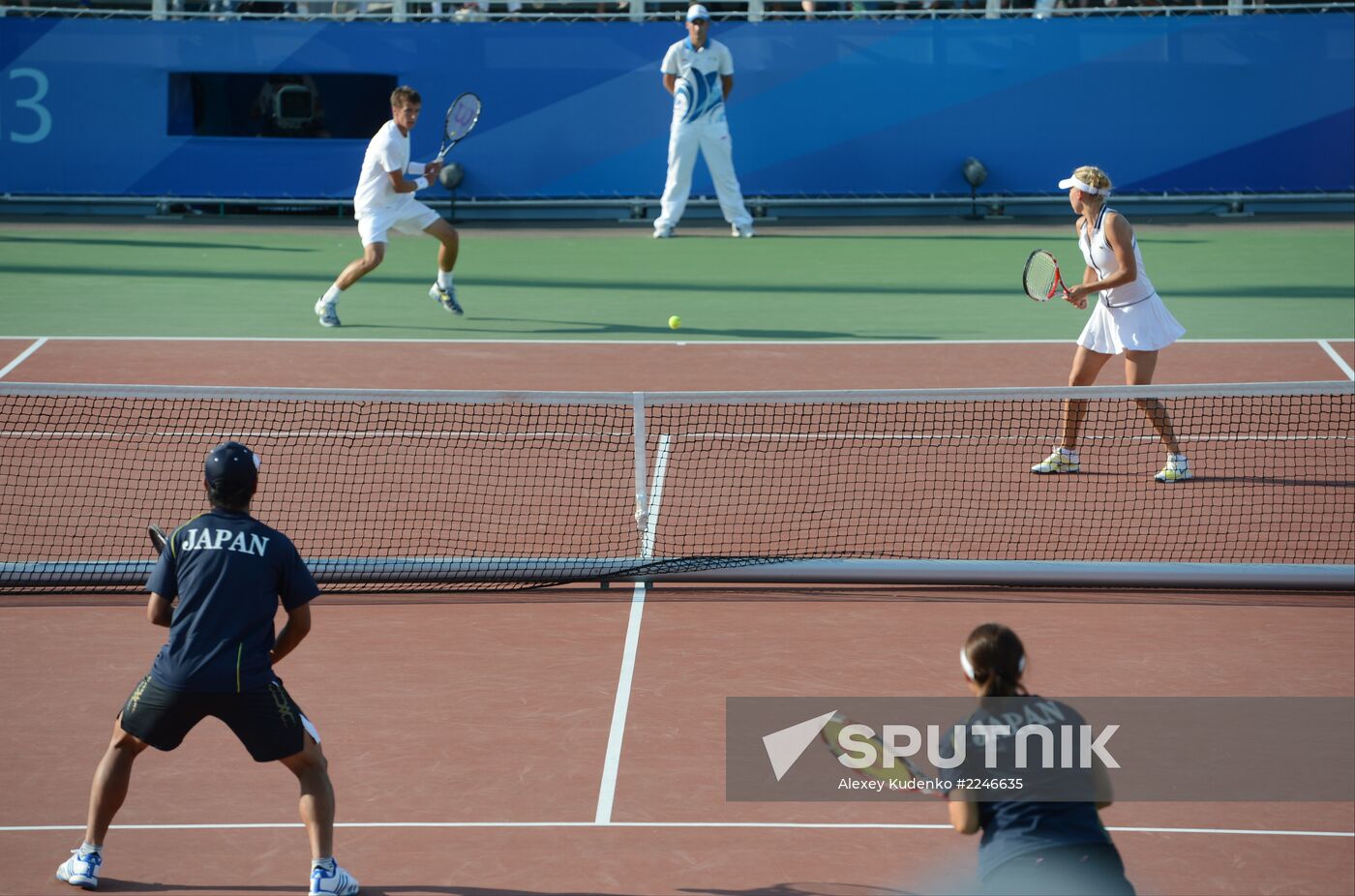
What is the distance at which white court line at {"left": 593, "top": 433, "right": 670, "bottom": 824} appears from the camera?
5996 millimetres

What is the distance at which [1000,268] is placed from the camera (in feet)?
59.7

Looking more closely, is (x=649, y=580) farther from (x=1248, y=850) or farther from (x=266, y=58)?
(x=266, y=58)

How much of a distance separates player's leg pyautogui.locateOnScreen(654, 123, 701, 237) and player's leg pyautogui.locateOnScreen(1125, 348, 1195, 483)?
394 inches

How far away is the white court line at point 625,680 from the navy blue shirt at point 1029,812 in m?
2.05

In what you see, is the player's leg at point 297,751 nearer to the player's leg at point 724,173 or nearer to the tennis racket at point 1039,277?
the tennis racket at point 1039,277

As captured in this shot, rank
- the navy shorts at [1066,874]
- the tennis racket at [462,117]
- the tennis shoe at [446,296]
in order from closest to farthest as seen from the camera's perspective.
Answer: the navy shorts at [1066,874], the tennis racket at [462,117], the tennis shoe at [446,296]

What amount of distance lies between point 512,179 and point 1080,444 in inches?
480

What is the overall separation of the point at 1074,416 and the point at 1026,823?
248 inches

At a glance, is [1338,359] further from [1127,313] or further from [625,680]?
[625,680]

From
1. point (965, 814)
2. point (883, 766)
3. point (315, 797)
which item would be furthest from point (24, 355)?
point (965, 814)

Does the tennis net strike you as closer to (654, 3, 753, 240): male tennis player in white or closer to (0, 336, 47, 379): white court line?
(0, 336, 47, 379): white court line

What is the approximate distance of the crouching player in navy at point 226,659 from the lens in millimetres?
5047

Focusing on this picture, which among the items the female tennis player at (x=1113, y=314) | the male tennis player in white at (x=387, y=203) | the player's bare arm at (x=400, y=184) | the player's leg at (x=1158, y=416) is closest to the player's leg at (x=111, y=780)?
the female tennis player at (x=1113, y=314)

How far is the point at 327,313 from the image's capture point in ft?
48.1
